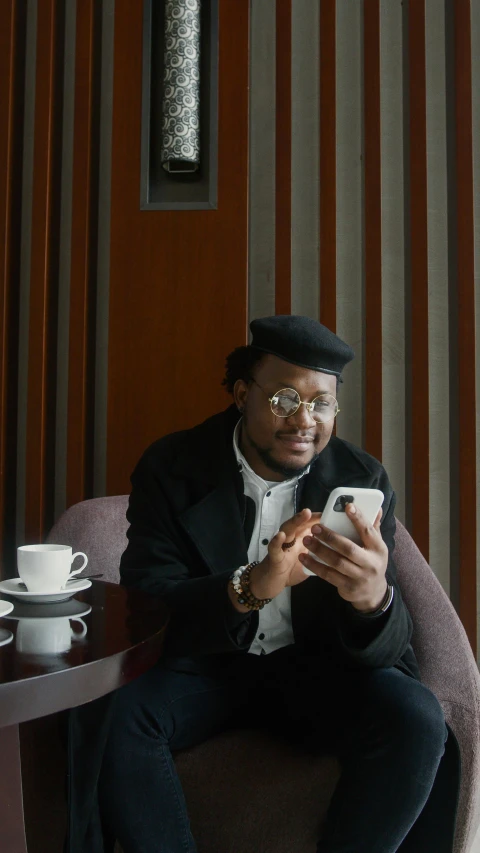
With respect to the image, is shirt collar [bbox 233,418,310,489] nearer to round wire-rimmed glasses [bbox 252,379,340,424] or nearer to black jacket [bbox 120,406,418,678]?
black jacket [bbox 120,406,418,678]

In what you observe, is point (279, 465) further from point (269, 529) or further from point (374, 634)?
point (374, 634)

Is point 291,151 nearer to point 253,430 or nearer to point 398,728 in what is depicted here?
point 253,430

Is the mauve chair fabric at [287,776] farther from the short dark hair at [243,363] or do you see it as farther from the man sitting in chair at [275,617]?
the short dark hair at [243,363]

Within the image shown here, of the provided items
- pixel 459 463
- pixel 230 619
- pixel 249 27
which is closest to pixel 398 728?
pixel 230 619

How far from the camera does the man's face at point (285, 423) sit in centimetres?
142

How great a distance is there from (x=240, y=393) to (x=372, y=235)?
0.86 metres

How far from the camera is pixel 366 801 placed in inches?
45.5

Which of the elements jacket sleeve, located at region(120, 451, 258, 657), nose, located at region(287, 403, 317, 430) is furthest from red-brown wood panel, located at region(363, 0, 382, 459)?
jacket sleeve, located at region(120, 451, 258, 657)

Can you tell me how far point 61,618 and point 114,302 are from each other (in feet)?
4.19

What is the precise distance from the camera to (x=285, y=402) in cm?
143

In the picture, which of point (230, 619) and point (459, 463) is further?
point (459, 463)

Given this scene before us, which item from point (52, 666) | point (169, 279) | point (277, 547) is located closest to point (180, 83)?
point (169, 279)

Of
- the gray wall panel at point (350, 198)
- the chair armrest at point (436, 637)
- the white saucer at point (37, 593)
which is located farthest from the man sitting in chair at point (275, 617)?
the gray wall panel at point (350, 198)

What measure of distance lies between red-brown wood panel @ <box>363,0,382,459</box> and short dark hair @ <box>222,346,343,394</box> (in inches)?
23.5
